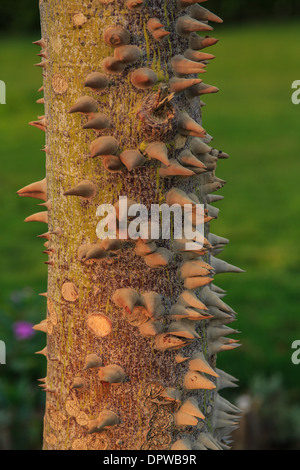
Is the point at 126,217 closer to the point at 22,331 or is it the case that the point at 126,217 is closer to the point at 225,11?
the point at 22,331

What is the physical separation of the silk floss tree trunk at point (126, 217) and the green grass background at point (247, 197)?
5.70ft

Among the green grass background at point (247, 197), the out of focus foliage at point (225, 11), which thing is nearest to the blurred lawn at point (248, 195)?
the green grass background at point (247, 197)

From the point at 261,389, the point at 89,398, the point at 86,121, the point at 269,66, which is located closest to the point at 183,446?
the point at 89,398

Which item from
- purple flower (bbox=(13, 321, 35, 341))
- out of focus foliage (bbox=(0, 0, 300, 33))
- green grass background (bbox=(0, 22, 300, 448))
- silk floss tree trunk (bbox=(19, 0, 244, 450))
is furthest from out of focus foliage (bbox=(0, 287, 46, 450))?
out of focus foliage (bbox=(0, 0, 300, 33))

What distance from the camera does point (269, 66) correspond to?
30.5 feet

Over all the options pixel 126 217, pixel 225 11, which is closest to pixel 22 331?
pixel 126 217

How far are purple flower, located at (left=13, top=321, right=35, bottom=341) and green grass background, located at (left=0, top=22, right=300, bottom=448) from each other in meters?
0.47

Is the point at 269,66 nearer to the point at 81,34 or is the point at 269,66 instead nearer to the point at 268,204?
the point at 268,204

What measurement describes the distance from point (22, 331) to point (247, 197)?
2.89m

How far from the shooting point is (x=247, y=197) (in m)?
4.99

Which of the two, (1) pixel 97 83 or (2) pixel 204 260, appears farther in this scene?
(2) pixel 204 260

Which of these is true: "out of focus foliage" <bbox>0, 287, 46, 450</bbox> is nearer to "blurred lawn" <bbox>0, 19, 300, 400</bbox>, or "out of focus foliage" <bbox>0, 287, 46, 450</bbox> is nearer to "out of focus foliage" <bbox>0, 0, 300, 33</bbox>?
"blurred lawn" <bbox>0, 19, 300, 400</bbox>

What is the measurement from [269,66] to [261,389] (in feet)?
24.8

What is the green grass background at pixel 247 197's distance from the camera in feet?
10.2
